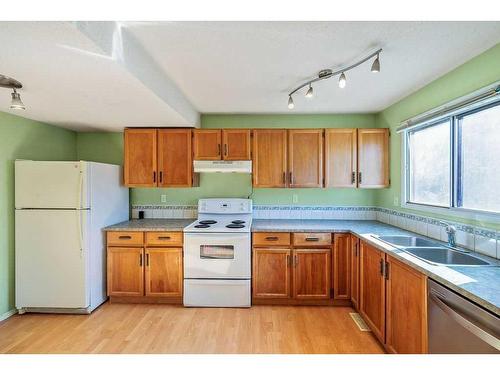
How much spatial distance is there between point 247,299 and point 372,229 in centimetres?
157

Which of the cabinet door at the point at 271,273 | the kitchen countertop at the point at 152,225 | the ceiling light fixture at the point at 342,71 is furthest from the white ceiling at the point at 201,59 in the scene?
the cabinet door at the point at 271,273

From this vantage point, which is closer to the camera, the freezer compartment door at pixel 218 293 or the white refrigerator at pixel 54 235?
the white refrigerator at pixel 54 235

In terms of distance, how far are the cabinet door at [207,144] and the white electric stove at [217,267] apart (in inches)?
36.5

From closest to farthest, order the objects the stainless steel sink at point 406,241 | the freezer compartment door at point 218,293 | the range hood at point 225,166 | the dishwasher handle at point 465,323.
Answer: the dishwasher handle at point 465,323
the stainless steel sink at point 406,241
the freezer compartment door at point 218,293
the range hood at point 225,166

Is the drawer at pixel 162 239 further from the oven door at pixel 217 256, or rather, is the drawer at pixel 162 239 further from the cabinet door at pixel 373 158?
the cabinet door at pixel 373 158

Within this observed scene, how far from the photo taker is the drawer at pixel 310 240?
110 inches

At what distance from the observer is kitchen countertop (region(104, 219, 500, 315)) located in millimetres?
1177

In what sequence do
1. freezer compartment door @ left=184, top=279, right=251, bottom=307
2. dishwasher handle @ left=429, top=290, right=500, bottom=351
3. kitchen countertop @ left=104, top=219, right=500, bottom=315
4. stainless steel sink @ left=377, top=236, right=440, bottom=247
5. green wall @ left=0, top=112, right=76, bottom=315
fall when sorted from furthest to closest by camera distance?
freezer compartment door @ left=184, top=279, right=251, bottom=307, green wall @ left=0, top=112, right=76, bottom=315, stainless steel sink @ left=377, top=236, right=440, bottom=247, kitchen countertop @ left=104, top=219, right=500, bottom=315, dishwasher handle @ left=429, top=290, right=500, bottom=351

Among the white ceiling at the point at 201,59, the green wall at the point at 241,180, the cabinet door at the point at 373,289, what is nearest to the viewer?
the white ceiling at the point at 201,59

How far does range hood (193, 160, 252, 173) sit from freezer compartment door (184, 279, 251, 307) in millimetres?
1277

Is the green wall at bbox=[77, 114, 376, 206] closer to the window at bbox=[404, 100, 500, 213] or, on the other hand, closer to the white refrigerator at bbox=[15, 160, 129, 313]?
the window at bbox=[404, 100, 500, 213]

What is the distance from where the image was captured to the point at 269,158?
3150 mm

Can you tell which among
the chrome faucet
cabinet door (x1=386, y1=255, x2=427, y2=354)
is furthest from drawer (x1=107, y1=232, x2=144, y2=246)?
the chrome faucet

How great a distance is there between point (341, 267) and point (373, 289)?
58cm
